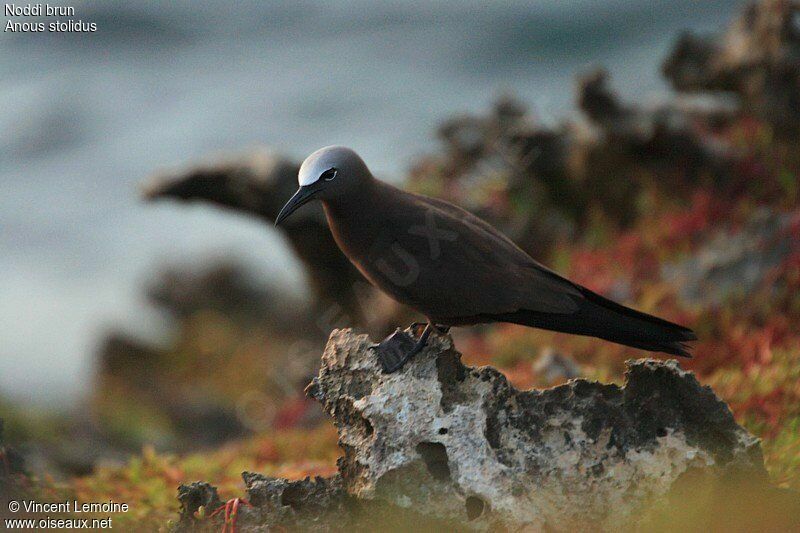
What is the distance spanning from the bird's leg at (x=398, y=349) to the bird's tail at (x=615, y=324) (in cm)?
55

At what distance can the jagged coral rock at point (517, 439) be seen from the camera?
3516mm

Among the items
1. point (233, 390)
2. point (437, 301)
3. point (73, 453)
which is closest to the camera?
point (437, 301)

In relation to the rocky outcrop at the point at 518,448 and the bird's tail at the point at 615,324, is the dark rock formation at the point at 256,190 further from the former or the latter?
the rocky outcrop at the point at 518,448

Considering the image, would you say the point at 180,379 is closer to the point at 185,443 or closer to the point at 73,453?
the point at 185,443

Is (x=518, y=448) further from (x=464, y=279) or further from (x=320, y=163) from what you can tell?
(x=320, y=163)

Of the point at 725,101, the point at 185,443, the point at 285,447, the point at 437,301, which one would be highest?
the point at 725,101

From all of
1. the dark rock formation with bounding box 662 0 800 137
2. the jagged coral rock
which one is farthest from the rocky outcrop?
the dark rock formation with bounding box 662 0 800 137

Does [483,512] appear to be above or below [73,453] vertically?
below

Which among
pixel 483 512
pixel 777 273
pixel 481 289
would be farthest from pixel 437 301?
pixel 777 273

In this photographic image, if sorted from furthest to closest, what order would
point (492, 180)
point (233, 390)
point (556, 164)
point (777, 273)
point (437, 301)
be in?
1. point (233, 390)
2. point (492, 180)
3. point (556, 164)
4. point (777, 273)
5. point (437, 301)

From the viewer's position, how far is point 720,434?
12.2 ft

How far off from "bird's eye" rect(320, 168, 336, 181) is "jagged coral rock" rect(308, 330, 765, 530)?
81 cm

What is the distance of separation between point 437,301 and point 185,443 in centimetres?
615

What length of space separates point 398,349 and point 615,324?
1079 mm
